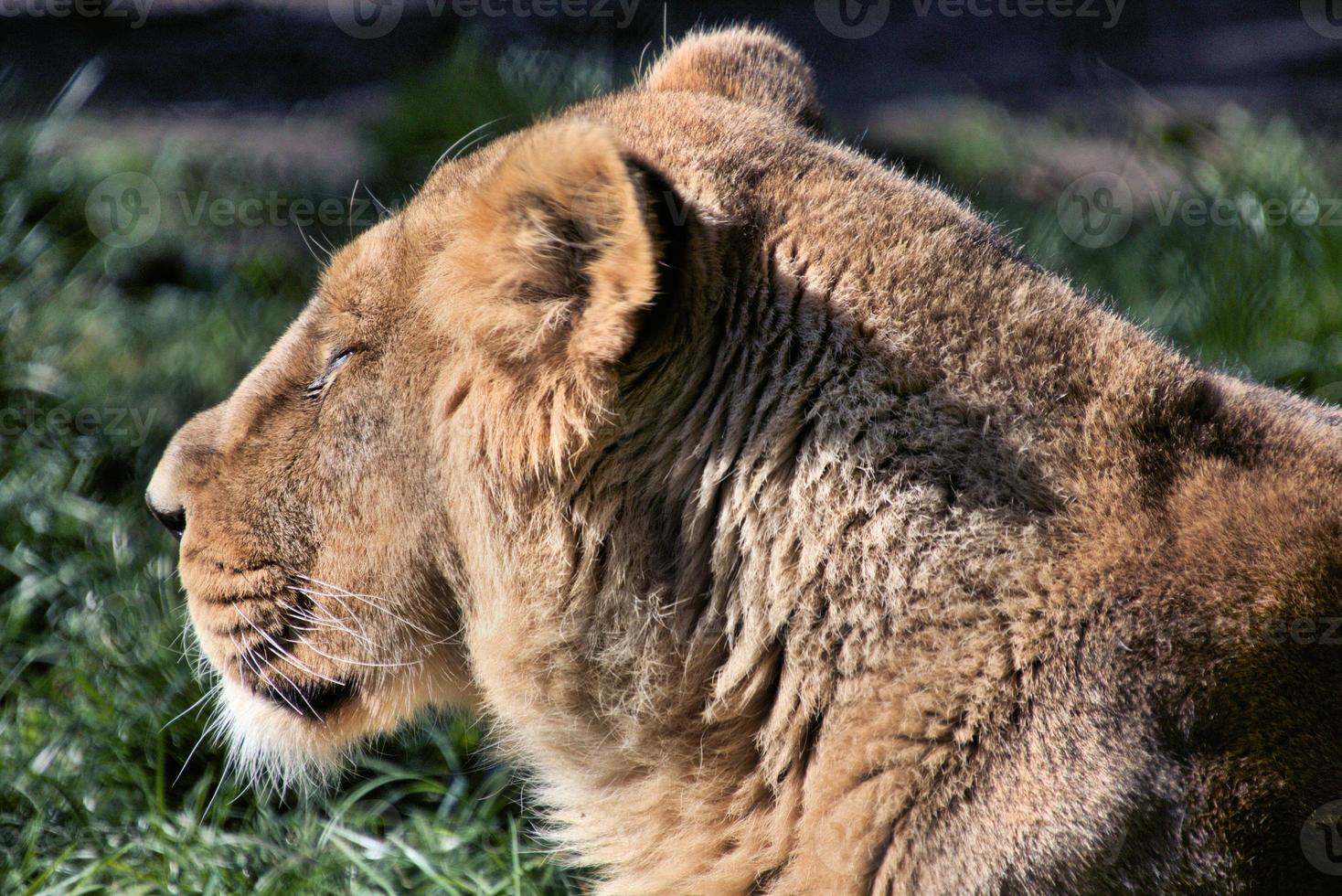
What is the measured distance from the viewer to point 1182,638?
2266mm

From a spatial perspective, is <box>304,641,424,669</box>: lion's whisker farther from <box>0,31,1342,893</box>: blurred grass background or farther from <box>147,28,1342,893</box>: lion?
<box>0,31,1342,893</box>: blurred grass background

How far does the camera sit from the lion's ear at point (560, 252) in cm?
225

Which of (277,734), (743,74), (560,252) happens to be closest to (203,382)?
(277,734)

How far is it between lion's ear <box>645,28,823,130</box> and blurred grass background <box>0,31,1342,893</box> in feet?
1.46

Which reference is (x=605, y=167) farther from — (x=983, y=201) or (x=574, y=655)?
(x=983, y=201)

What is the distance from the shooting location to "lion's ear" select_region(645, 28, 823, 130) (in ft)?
10.5

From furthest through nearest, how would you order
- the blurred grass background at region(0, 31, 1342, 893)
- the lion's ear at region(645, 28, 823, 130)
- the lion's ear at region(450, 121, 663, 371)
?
the blurred grass background at region(0, 31, 1342, 893), the lion's ear at region(645, 28, 823, 130), the lion's ear at region(450, 121, 663, 371)

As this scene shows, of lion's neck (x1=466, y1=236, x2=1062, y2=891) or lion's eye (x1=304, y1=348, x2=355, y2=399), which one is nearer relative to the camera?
lion's neck (x1=466, y1=236, x2=1062, y2=891)

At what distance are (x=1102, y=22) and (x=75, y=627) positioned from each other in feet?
23.7

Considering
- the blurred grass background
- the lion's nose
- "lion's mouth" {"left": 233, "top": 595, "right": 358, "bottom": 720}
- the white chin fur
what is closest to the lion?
"lion's mouth" {"left": 233, "top": 595, "right": 358, "bottom": 720}

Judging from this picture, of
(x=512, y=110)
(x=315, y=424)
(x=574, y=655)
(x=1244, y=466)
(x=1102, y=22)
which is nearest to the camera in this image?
(x=1244, y=466)

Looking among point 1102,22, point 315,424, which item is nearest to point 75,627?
point 315,424

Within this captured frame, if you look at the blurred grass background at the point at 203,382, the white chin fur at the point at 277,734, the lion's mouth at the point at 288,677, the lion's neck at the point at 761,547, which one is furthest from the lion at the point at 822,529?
the blurred grass background at the point at 203,382

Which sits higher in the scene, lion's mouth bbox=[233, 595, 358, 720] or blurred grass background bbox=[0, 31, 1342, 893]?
lion's mouth bbox=[233, 595, 358, 720]
